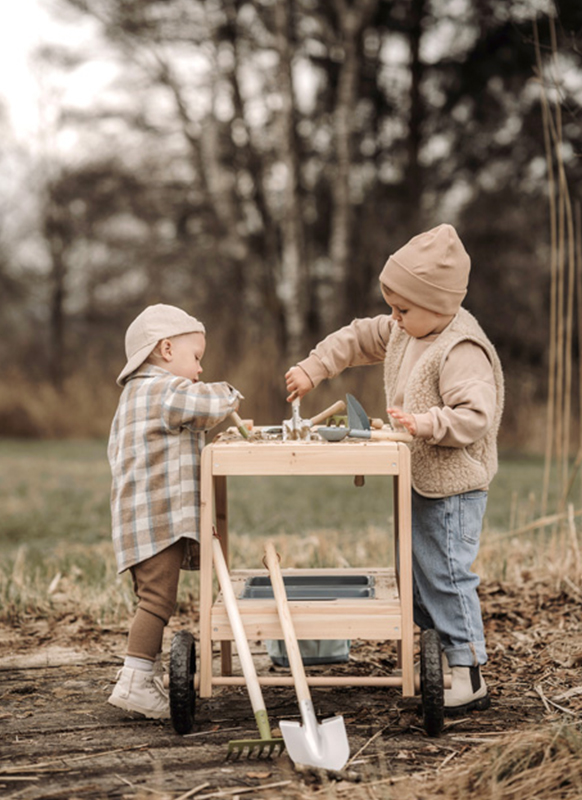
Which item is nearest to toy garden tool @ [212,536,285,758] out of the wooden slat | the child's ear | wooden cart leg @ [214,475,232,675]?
the wooden slat

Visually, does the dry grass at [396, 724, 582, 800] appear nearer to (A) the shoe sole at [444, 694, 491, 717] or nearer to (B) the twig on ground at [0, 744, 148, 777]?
(A) the shoe sole at [444, 694, 491, 717]

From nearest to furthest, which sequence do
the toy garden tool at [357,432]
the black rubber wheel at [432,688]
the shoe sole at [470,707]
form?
the black rubber wheel at [432,688]
the toy garden tool at [357,432]
the shoe sole at [470,707]

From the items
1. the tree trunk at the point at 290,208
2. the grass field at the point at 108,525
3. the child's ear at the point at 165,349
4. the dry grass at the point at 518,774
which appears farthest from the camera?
the tree trunk at the point at 290,208

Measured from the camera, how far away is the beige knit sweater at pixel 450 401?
2.80m

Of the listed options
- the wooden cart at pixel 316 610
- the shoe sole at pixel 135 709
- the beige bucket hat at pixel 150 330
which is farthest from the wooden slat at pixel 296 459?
the shoe sole at pixel 135 709

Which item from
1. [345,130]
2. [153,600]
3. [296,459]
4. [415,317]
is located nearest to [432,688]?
[296,459]

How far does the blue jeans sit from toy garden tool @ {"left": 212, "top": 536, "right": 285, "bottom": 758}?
667 mm

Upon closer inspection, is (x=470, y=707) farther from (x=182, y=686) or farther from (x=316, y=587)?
(x=182, y=686)

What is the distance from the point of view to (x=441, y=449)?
2.97 m

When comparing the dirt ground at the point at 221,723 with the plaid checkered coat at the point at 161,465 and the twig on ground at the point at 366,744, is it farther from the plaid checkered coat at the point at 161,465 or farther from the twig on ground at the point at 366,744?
the plaid checkered coat at the point at 161,465

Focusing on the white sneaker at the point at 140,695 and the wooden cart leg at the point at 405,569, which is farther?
the white sneaker at the point at 140,695

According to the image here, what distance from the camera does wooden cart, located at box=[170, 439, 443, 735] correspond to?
8.76ft

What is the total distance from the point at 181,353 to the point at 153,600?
74cm

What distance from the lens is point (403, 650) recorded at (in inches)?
106
